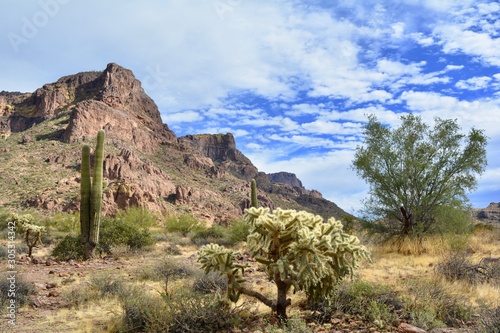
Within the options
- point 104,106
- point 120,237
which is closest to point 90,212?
point 120,237

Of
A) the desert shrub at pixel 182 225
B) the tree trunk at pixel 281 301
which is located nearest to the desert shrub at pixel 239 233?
the desert shrub at pixel 182 225

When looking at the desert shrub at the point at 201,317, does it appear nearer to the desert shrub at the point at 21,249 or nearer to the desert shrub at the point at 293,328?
the desert shrub at the point at 293,328

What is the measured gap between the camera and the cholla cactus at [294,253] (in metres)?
4.62

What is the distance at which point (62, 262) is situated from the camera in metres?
13.9

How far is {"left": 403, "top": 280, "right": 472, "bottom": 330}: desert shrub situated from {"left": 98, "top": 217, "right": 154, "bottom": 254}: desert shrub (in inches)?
549

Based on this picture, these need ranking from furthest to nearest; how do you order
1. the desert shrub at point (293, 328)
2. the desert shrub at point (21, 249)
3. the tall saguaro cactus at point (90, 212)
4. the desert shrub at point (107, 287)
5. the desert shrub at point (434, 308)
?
1. the desert shrub at point (21, 249)
2. the tall saguaro cactus at point (90, 212)
3. the desert shrub at point (107, 287)
4. the desert shrub at point (434, 308)
5. the desert shrub at point (293, 328)

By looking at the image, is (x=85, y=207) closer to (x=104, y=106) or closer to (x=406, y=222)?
(x=406, y=222)

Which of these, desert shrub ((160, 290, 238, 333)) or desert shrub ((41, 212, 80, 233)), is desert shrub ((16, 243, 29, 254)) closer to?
desert shrub ((41, 212, 80, 233))

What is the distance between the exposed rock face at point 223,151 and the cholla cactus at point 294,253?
133 m

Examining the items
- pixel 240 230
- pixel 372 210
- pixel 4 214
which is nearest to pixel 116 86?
pixel 4 214

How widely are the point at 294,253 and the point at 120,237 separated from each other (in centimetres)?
1416

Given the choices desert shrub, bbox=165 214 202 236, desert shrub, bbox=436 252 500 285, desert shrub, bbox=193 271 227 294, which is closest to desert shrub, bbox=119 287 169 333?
desert shrub, bbox=193 271 227 294

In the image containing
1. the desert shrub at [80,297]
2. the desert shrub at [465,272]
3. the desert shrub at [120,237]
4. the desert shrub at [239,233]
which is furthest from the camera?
the desert shrub at [239,233]

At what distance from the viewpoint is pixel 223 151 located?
157250 mm
